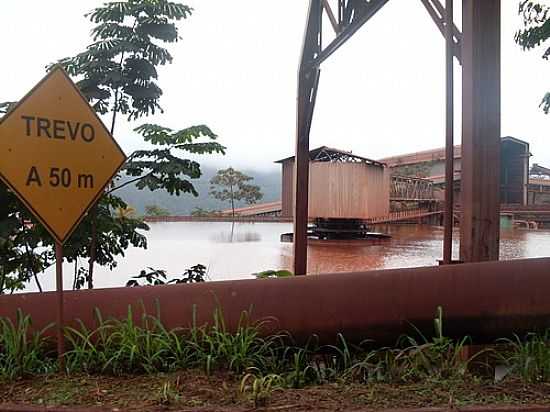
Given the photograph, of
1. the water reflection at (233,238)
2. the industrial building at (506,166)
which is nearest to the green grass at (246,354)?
the water reflection at (233,238)

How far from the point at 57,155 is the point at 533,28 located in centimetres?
421

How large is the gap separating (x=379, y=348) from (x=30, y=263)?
2.33m

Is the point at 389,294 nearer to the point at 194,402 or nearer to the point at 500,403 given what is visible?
the point at 500,403

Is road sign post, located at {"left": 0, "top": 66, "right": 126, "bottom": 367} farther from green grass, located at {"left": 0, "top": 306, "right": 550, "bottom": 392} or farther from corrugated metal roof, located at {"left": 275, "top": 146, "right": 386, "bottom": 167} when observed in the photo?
corrugated metal roof, located at {"left": 275, "top": 146, "right": 386, "bottom": 167}

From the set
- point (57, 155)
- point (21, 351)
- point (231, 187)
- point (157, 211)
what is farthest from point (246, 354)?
point (231, 187)

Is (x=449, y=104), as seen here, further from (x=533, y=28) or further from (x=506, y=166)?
(x=506, y=166)

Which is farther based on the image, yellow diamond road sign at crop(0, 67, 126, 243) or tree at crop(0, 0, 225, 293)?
tree at crop(0, 0, 225, 293)

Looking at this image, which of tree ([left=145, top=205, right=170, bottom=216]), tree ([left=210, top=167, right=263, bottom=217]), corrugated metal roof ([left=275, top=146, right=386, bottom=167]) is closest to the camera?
corrugated metal roof ([left=275, top=146, right=386, bottom=167])

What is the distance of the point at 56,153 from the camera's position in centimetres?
175

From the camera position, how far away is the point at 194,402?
1533 mm

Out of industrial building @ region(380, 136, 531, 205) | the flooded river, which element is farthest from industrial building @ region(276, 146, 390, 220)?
industrial building @ region(380, 136, 531, 205)

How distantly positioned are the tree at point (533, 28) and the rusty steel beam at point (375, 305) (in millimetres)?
2657

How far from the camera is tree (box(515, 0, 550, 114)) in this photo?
406cm

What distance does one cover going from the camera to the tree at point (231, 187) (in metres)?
21.3
